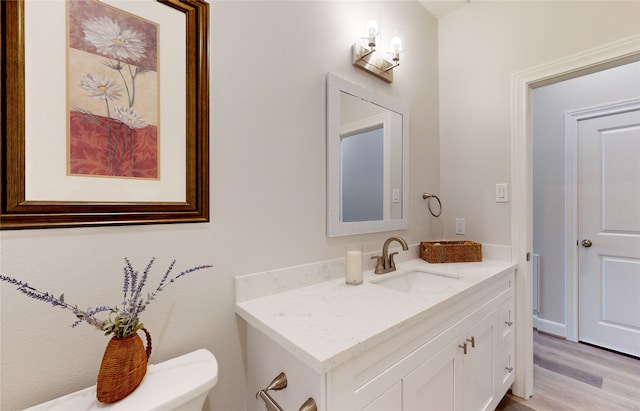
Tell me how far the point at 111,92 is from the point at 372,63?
1.30 meters

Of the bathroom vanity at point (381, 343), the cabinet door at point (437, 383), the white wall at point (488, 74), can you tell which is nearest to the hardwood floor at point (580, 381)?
the bathroom vanity at point (381, 343)

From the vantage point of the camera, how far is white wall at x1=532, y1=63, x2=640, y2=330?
254 cm

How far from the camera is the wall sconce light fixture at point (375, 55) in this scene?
1526 mm

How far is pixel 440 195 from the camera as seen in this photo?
86.3 inches

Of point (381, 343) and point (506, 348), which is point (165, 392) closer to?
point (381, 343)

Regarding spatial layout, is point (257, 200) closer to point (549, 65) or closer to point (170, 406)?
point (170, 406)

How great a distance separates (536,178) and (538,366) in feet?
5.49

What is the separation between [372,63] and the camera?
1617mm

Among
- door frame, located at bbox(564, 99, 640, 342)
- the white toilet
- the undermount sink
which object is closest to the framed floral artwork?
the white toilet

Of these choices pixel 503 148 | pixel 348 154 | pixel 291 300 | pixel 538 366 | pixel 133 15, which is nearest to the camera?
pixel 133 15

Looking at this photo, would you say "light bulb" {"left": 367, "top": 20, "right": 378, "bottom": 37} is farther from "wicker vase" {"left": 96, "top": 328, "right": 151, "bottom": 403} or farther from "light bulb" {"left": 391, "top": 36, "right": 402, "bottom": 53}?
"wicker vase" {"left": 96, "top": 328, "right": 151, "bottom": 403}

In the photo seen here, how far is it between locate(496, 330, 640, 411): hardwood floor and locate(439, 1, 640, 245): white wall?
1.01 meters

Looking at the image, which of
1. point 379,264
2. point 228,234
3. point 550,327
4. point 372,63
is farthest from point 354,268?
point 550,327

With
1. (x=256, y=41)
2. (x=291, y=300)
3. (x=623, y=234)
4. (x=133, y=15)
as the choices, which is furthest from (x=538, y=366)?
(x=133, y=15)
